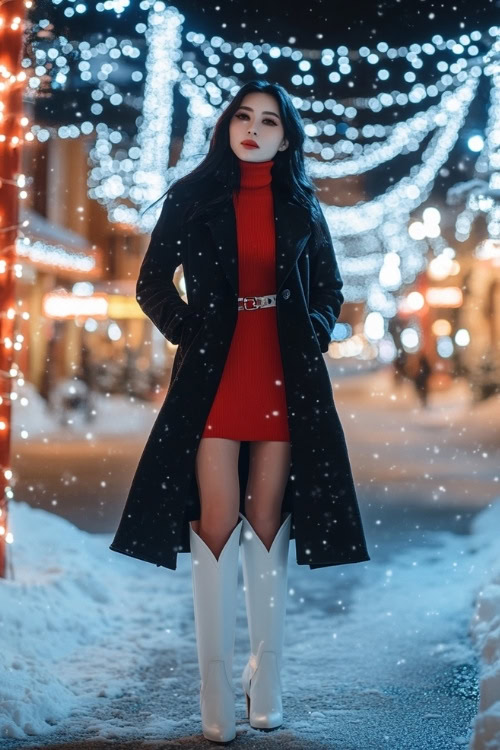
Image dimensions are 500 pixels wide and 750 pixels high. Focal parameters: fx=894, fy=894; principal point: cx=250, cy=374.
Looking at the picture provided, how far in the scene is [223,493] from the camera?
279 centimetres

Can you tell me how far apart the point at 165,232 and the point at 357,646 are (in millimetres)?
2092

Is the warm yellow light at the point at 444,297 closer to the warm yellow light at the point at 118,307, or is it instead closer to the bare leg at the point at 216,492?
the warm yellow light at the point at 118,307

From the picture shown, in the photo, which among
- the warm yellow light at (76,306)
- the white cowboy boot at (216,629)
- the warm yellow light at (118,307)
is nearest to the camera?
the white cowboy boot at (216,629)

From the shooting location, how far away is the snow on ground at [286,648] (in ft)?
9.33

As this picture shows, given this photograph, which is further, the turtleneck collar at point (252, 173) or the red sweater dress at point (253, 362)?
the turtleneck collar at point (252, 173)

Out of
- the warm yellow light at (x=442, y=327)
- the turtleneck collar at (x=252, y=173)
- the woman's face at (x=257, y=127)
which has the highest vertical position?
the woman's face at (x=257, y=127)

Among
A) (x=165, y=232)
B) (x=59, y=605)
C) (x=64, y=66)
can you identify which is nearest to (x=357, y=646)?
(x=59, y=605)

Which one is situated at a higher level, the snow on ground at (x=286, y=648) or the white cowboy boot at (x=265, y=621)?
the white cowboy boot at (x=265, y=621)

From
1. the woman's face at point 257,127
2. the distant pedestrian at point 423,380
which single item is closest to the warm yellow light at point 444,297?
the distant pedestrian at point 423,380

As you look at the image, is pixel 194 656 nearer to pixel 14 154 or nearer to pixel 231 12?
pixel 14 154

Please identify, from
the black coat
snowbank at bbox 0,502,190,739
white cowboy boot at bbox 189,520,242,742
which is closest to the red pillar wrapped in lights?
snowbank at bbox 0,502,190,739

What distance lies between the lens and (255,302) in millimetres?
2840

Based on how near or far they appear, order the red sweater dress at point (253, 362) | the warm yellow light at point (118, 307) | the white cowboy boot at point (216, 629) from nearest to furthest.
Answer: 1. the white cowboy boot at point (216, 629)
2. the red sweater dress at point (253, 362)
3. the warm yellow light at point (118, 307)

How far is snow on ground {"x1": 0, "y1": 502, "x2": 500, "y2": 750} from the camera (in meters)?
2.84
